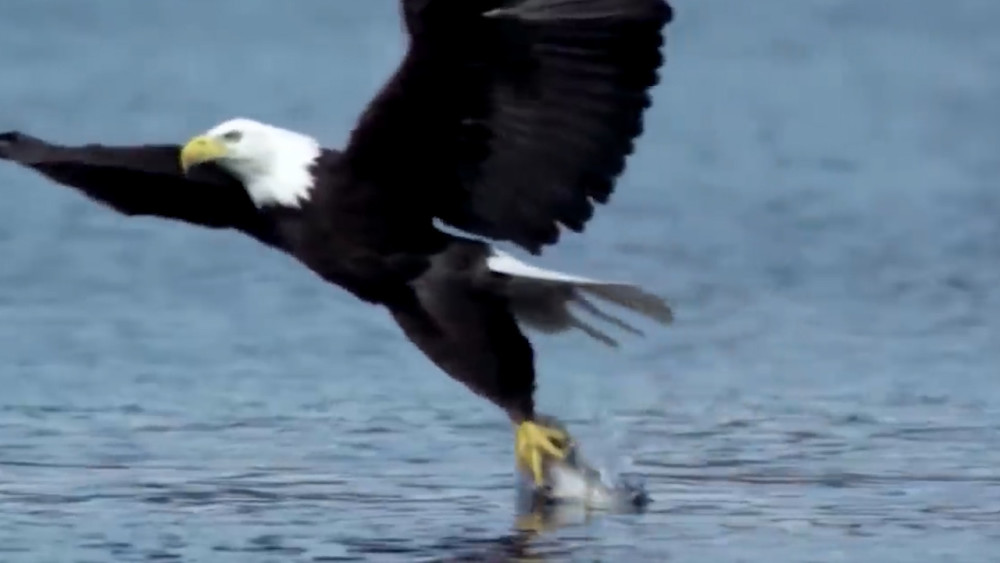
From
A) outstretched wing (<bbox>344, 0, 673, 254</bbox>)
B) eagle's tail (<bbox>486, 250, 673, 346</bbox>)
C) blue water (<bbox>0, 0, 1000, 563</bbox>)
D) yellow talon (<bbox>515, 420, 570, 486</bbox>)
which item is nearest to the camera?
outstretched wing (<bbox>344, 0, 673, 254</bbox>)

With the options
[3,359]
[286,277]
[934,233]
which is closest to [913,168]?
[934,233]

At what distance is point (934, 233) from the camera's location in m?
12.9

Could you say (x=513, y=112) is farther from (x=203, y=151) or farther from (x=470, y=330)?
(x=203, y=151)

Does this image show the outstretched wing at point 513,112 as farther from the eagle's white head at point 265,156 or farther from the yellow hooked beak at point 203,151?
the yellow hooked beak at point 203,151

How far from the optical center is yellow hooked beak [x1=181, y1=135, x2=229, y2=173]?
8.07 meters

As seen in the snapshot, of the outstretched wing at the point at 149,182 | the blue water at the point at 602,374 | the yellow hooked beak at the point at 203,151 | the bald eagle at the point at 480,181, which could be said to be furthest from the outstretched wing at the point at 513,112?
the blue water at the point at 602,374

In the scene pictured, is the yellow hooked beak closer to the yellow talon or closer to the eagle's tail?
A: the eagle's tail

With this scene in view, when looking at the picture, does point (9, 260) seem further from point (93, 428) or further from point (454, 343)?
point (454, 343)

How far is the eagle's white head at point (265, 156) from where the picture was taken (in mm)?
8039

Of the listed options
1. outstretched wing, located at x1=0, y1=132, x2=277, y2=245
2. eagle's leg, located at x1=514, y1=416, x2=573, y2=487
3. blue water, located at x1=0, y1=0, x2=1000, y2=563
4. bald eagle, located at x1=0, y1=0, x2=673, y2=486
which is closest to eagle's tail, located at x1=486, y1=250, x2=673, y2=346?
bald eagle, located at x1=0, y1=0, x2=673, y2=486

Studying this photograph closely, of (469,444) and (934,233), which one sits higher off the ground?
(934,233)

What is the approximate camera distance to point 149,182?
849cm

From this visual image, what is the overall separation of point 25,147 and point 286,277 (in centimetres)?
339

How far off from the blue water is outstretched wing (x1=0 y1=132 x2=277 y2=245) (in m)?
0.69
